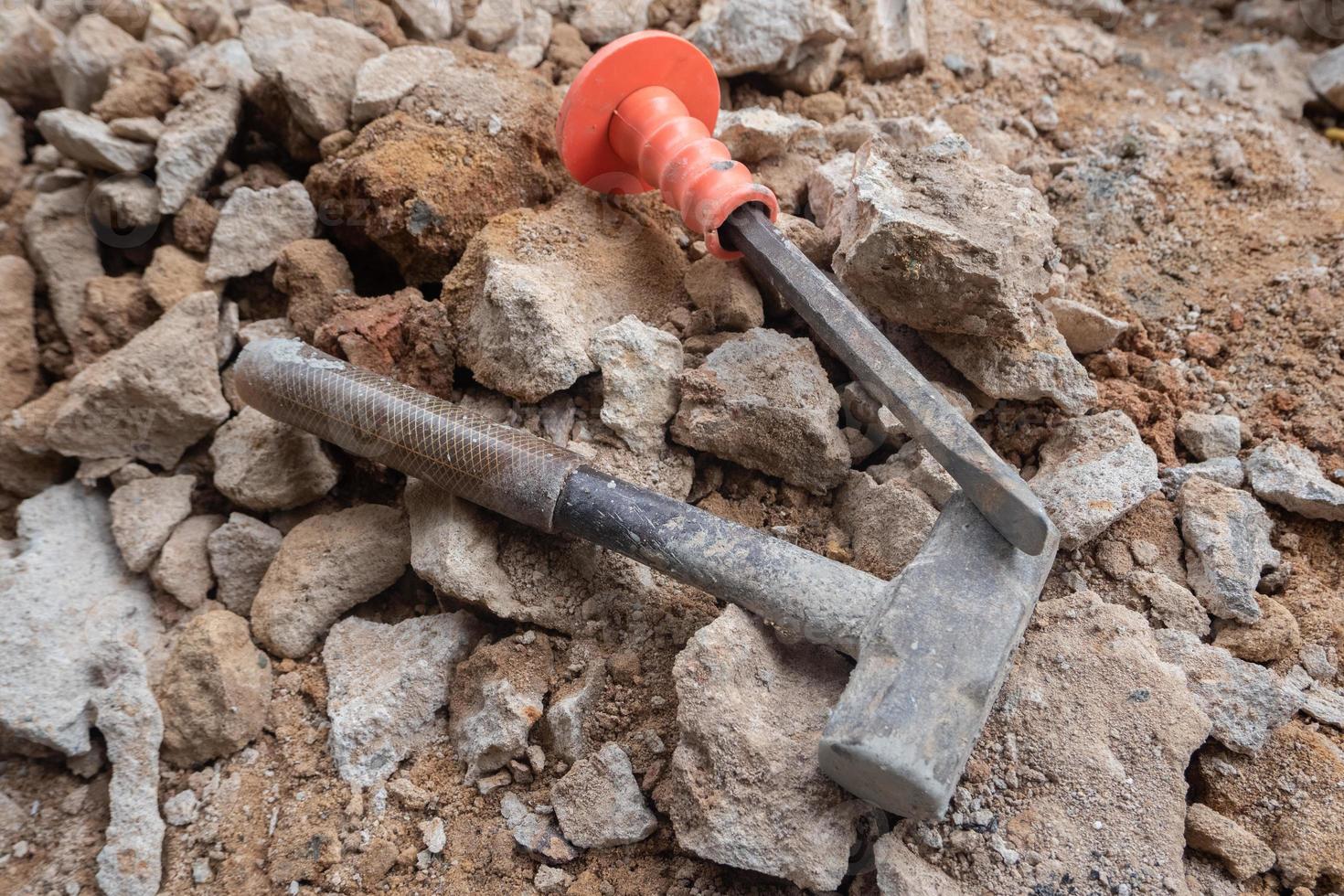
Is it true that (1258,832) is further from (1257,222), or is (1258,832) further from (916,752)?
(1257,222)

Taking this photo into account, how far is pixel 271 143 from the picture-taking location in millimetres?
2746

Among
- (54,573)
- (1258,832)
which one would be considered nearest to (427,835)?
(54,573)

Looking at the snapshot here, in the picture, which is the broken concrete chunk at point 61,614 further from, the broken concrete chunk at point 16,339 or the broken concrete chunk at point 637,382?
the broken concrete chunk at point 637,382

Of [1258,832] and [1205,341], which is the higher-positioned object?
[1205,341]

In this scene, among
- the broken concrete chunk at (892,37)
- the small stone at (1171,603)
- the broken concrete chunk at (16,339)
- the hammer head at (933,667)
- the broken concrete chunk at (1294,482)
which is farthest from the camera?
the broken concrete chunk at (892,37)

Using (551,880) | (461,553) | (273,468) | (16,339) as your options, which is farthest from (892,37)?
(16,339)

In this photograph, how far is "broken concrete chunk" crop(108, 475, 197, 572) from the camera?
7.30 feet

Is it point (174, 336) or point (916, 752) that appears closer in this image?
point (916, 752)

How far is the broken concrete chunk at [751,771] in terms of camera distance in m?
1.61

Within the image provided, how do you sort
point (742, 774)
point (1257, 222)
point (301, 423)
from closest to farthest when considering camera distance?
point (742, 774) < point (301, 423) < point (1257, 222)

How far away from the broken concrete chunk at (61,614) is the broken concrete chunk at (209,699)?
0.20 m

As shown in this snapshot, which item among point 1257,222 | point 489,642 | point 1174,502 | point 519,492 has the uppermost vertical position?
point 1257,222

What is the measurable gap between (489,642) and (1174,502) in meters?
1.59

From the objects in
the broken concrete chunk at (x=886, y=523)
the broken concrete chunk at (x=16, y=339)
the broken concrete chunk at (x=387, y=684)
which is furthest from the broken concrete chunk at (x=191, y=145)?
the broken concrete chunk at (x=886, y=523)
